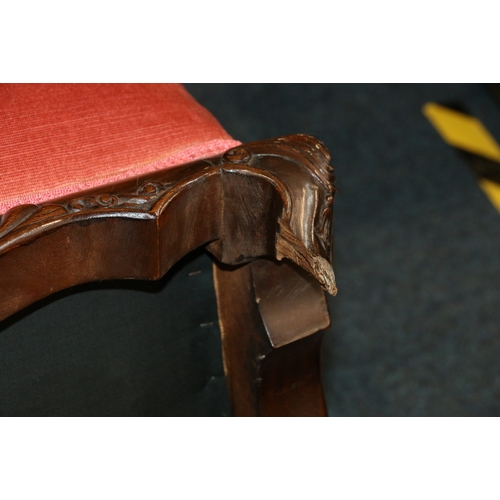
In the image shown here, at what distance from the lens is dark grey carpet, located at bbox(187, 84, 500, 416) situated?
1.59 metres

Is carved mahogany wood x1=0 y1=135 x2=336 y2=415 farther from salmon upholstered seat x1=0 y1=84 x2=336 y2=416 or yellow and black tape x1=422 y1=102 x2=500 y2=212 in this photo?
yellow and black tape x1=422 y1=102 x2=500 y2=212

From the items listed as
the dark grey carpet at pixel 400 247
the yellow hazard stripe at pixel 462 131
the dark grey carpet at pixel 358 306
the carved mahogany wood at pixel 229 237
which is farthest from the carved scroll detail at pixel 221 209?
the yellow hazard stripe at pixel 462 131

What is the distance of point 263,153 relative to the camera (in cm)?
71

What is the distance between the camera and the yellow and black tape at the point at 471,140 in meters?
2.05

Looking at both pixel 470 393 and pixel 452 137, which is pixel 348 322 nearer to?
pixel 470 393

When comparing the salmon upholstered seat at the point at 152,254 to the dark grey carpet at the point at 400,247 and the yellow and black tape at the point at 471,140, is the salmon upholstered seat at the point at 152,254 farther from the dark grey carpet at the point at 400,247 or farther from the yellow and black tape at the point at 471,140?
the yellow and black tape at the point at 471,140

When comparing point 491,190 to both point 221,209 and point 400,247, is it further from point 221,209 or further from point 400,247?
point 221,209

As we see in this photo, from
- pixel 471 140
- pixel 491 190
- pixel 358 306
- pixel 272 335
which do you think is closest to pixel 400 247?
pixel 358 306

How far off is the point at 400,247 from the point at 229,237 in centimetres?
116

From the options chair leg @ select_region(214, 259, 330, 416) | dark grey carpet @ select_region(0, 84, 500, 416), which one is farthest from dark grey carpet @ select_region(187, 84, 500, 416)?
chair leg @ select_region(214, 259, 330, 416)

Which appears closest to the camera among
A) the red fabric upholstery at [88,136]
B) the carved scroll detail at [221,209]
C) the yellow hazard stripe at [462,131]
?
the carved scroll detail at [221,209]

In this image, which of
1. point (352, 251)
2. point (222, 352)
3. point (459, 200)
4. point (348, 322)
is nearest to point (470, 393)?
point (348, 322)

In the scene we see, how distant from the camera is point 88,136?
78 centimetres

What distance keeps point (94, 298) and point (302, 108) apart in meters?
1.49
